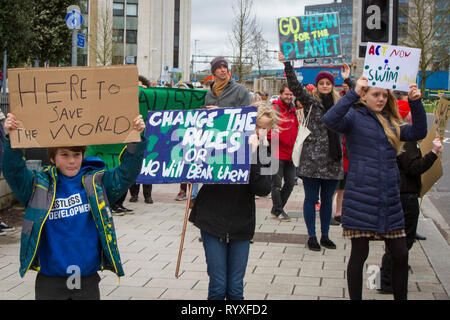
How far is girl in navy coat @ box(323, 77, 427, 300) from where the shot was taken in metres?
4.52

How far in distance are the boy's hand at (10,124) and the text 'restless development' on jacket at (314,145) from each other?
4153mm

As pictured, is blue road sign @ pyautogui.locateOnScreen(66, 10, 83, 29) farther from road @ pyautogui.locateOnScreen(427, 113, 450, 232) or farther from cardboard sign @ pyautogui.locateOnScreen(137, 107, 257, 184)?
road @ pyautogui.locateOnScreen(427, 113, 450, 232)

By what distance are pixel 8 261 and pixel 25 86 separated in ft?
11.2

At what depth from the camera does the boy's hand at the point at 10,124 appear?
3.47m

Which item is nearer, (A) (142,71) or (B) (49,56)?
(B) (49,56)

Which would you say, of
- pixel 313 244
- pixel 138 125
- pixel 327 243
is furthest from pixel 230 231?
pixel 327 243

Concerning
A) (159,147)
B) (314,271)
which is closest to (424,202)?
(314,271)

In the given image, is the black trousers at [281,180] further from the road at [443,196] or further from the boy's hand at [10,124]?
the boy's hand at [10,124]

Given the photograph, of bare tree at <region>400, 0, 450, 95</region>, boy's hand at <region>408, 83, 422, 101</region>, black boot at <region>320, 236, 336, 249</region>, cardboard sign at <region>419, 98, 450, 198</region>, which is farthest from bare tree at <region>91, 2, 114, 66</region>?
boy's hand at <region>408, 83, 422, 101</region>

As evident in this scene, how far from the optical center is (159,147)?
18.3 feet

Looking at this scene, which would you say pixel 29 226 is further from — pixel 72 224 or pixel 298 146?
pixel 298 146

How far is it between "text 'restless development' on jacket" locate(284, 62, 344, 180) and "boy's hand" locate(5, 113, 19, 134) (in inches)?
164

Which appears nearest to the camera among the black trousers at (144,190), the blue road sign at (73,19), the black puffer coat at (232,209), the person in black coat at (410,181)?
the black puffer coat at (232,209)

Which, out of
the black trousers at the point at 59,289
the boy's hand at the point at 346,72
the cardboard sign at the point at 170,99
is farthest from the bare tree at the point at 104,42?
the black trousers at the point at 59,289
